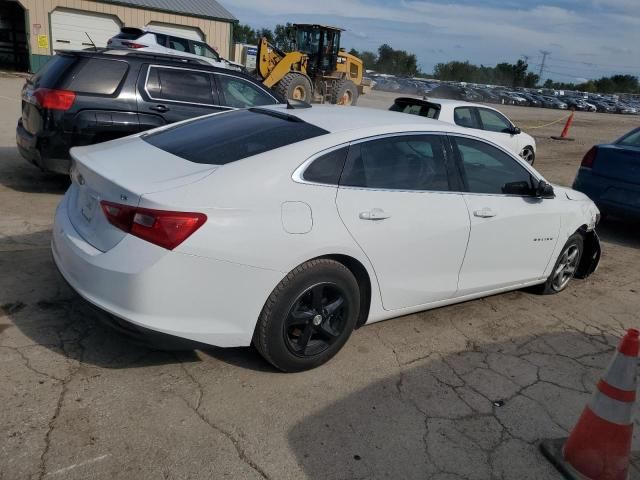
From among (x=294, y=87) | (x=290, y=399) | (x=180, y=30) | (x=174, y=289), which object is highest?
(x=180, y=30)

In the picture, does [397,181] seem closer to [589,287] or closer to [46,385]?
[46,385]

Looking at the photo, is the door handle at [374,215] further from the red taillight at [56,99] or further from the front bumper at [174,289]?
the red taillight at [56,99]

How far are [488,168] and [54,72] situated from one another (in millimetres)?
4917

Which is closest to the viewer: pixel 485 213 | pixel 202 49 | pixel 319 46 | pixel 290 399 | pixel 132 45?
pixel 290 399

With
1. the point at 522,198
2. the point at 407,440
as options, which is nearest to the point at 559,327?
the point at 522,198

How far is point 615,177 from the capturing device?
6914 mm

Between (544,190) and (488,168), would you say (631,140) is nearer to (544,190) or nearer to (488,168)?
(544,190)

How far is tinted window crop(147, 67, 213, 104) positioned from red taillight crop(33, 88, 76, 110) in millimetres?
914

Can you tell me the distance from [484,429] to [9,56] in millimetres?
31596

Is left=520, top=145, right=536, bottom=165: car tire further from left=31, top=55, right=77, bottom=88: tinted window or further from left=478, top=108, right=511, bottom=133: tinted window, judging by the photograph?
left=31, top=55, right=77, bottom=88: tinted window

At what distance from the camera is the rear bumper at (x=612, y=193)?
673cm

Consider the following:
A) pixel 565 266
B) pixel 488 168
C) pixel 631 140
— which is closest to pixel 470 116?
pixel 631 140

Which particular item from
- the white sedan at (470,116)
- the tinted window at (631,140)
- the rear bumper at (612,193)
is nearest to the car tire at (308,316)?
the rear bumper at (612,193)

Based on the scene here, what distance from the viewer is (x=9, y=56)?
27.6 meters
